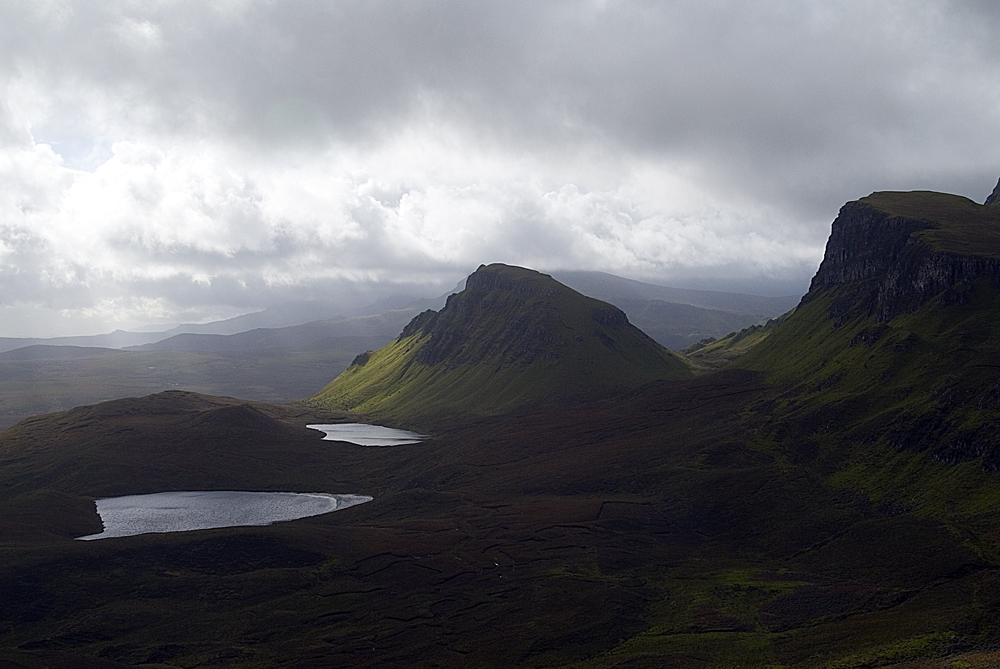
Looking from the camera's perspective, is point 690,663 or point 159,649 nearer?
point 690,663

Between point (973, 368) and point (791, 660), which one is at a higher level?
point (973, 368)

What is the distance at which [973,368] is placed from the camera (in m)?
185

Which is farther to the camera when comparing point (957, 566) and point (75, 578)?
point (75, 578)

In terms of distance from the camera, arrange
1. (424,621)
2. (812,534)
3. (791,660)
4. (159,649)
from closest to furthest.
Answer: (791,660) < (159,649) < (424,621) < (812,534)

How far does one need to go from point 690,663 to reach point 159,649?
7895cm

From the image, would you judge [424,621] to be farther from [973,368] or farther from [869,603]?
[973,368]

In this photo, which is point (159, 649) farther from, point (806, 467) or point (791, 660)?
point (806, 467)

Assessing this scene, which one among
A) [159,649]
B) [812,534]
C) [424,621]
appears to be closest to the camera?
[159,649]

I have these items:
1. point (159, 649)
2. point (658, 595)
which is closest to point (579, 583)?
point (658, 595)

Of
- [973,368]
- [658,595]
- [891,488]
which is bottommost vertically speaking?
[658,595]

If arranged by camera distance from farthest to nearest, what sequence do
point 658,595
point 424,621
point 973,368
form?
point 973,368
point 658,595
point 424,621

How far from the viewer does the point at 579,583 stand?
13950 centimetres

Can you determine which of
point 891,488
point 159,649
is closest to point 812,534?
point 891,488

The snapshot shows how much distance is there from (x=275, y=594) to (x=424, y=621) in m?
30.6
